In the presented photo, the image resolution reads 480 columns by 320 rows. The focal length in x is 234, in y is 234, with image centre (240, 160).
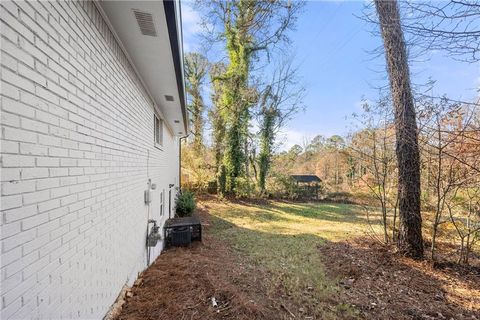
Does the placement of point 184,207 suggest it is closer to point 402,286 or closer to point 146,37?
point 402,286

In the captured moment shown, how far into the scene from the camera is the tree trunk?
528cm

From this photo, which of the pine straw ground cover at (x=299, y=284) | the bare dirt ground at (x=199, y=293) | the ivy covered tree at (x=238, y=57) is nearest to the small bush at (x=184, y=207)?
the pine straw ground cover at (x=299, y=284)

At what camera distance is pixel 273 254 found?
634 centimetres

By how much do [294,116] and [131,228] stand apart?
1559 centimetres

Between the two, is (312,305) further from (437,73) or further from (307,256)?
(437,73)

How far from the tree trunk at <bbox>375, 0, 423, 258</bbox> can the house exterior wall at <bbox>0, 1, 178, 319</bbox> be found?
5.75 m

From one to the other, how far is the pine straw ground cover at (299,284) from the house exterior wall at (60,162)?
0.95 metres

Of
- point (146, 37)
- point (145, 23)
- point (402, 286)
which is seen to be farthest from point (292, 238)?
point (145, 23)

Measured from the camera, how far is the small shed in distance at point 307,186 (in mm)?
18156

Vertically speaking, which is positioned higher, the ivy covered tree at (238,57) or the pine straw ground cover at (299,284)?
the ivy covered tree at (238,57)

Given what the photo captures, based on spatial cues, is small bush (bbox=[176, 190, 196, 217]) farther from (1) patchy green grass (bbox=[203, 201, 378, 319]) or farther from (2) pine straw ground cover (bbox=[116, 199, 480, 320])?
(2) pine straw ground cover (bbox=[116, 199, 480, 320])

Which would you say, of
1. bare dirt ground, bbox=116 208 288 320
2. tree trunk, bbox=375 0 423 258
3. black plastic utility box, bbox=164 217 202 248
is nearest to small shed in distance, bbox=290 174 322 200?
black plastic utility box, bbox=164 217 202 248

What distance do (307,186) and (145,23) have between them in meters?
17.5

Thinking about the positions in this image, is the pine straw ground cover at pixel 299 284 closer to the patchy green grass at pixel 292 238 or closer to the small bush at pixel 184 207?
the patchy green grass at pixel 292 238
